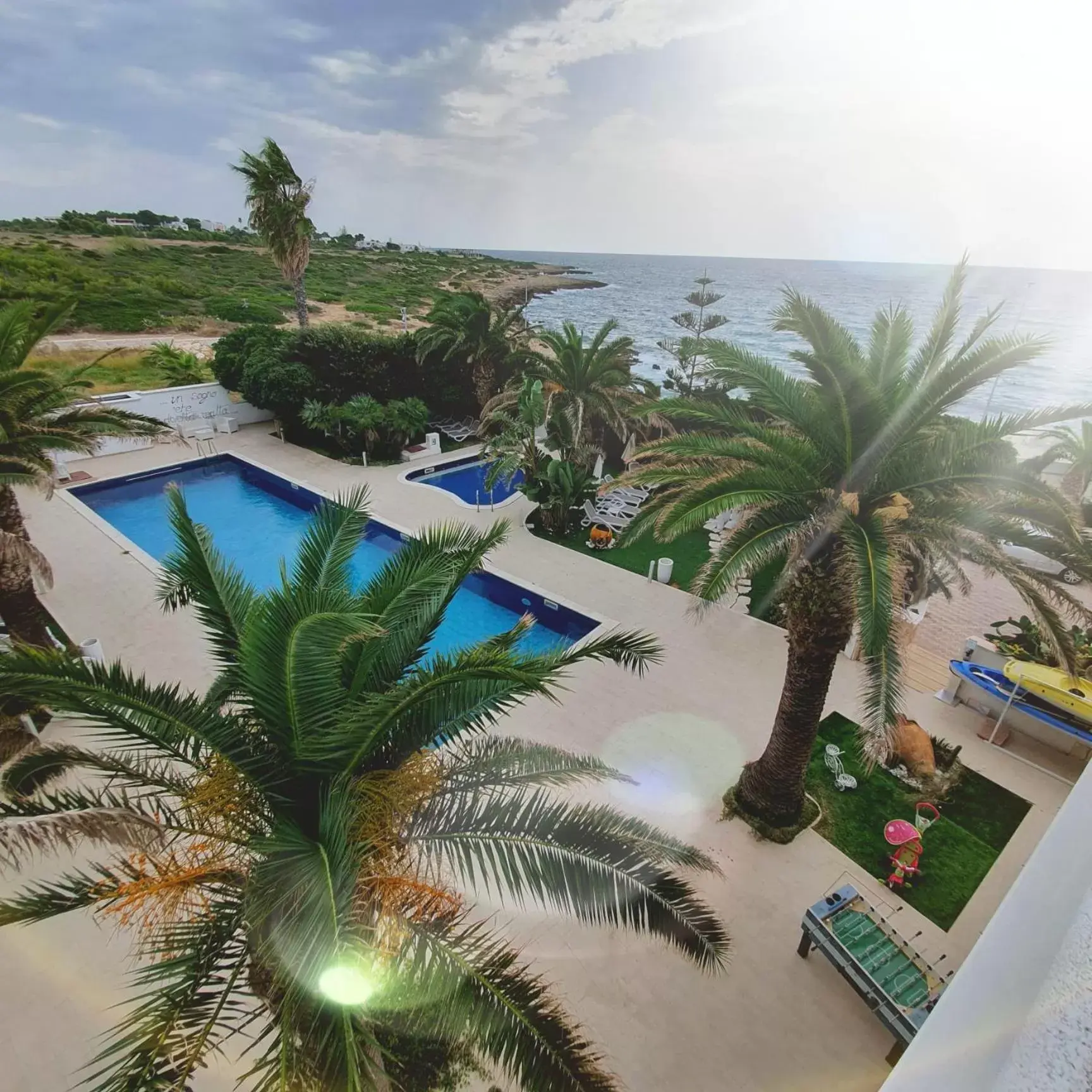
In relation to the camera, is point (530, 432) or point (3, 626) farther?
point (530, 432)

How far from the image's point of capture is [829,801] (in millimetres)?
7219

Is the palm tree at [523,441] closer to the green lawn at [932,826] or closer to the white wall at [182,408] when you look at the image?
the green lawn at [932,826]

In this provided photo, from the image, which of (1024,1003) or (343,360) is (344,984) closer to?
(1024,1003)

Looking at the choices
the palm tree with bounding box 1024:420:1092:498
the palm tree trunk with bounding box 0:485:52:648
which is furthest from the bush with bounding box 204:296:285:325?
the palm tree with bounding box 1024:420:1092:498

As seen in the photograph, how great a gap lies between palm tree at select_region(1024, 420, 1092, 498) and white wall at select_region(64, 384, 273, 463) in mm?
22503

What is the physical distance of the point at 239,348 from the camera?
2022 centimetres

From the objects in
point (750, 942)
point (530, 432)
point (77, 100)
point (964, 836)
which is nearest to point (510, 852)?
point (750, 942)

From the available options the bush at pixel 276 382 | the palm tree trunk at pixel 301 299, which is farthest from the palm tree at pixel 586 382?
the palm tree trunk at pixel 301 299

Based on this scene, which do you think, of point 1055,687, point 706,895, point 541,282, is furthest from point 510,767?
point 541,282

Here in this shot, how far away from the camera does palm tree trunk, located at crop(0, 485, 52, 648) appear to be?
7.36m

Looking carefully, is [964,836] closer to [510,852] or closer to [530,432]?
[510,852]

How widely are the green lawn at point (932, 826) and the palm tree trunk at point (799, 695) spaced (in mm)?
697

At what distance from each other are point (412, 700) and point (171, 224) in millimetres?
99636

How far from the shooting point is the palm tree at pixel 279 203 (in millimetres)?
20172
